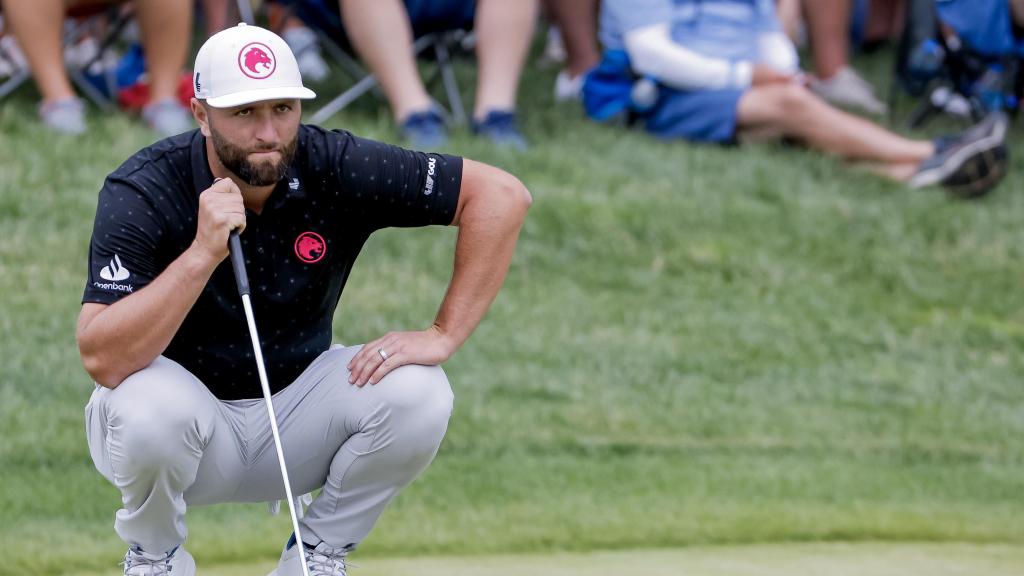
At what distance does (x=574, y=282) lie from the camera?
590cm

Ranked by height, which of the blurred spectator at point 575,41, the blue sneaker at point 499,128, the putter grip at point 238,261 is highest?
the putter grip at point 238,261

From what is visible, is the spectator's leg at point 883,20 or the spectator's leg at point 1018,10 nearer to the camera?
the spectator's leg at point 1018,10

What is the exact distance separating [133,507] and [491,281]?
0.91 metres

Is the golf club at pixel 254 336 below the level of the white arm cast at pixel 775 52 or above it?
above

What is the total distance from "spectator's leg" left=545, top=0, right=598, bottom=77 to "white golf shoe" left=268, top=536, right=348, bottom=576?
491 cm

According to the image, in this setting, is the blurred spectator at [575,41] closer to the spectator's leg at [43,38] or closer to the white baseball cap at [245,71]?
the spectator's leg at [43,38]

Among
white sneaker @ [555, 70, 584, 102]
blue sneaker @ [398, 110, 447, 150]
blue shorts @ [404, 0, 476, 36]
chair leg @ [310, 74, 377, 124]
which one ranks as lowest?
white sneaker @ [555, 70, 584, 102]

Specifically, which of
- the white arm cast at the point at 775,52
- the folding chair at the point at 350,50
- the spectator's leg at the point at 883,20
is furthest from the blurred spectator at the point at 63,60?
the spectator's leg at the point at 883,20

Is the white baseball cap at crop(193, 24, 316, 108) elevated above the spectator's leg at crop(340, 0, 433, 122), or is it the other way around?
the white baseball cap at crop(193, 24, 316, 108)

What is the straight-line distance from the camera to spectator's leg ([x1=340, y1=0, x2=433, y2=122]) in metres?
6.53

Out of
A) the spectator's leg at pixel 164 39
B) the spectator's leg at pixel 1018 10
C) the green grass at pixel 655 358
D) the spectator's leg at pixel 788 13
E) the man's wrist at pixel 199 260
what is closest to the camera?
the man's wrist at pixel 199 260

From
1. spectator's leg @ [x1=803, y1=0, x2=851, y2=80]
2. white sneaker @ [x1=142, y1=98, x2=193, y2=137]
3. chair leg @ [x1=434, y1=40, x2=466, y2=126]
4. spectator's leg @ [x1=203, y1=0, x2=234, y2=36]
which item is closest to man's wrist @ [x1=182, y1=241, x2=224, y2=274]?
white sneaker @ [x1=142, y1=98, x2=193, y2=137]

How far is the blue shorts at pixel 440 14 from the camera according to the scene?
6871 millimetres

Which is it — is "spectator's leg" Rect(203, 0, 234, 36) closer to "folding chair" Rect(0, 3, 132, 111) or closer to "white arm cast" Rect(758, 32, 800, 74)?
"folding chair" Rect(0, 3, 132, 111)
